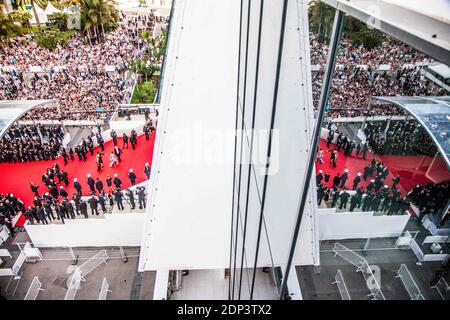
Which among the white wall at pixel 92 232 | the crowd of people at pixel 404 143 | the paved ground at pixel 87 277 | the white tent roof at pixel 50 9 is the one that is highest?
the crowd of people at pixel 404 143

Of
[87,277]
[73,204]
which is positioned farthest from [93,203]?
[87,277]

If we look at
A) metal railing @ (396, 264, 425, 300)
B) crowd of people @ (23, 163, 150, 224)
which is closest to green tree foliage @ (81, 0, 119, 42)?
crowd of people @ (23, 163, 150, 224)

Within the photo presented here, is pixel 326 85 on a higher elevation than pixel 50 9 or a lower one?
higher

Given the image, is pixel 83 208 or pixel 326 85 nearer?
Result: pixel 326 85

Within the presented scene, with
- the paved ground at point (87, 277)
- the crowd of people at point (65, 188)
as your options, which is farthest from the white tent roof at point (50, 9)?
the paved ground at point (87, 277)

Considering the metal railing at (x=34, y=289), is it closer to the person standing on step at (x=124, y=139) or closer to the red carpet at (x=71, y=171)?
the red carpet at (x=71, y=171)

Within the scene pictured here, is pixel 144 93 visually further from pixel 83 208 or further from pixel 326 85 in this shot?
pixel 326 85

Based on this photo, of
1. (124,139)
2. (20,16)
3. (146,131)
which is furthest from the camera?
(20,16)

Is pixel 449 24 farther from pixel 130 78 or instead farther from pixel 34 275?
pixel 130 78
